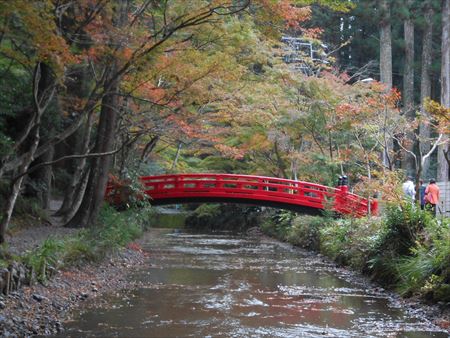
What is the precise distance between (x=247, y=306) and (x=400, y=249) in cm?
423

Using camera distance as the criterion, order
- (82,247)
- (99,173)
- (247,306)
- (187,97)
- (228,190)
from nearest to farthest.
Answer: (247,306) < (82,247) < (99,173) < (187,97) < (228,190)

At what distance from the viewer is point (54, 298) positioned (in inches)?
365

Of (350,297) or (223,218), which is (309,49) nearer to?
(223,218)

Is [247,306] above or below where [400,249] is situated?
below

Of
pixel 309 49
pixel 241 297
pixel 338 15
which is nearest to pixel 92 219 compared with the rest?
pixel 241 297

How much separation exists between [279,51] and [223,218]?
13549 mm

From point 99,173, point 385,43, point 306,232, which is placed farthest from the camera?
point 385,43

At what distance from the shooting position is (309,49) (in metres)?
27.6

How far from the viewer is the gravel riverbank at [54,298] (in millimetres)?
7652

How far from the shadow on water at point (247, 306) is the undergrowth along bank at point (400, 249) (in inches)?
20.5

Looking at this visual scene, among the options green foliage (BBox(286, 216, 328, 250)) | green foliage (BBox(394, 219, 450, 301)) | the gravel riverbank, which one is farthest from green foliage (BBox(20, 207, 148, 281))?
green foliage (BBox(394, 219, 450, 301))

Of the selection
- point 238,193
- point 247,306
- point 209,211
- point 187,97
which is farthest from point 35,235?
point 209,211

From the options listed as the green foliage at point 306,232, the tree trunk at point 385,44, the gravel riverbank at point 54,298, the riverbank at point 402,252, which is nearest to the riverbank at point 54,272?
the gravel riverbank at point 54,298

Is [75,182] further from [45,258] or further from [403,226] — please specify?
[403,226]
